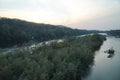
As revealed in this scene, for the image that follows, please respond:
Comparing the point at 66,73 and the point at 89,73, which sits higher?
the point at 66,73

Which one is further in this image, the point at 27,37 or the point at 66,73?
the point at 27,37

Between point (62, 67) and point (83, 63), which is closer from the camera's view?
point (62, 67)

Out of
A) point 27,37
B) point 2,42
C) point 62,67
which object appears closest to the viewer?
point 62,67

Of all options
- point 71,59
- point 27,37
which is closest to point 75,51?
point 71,59

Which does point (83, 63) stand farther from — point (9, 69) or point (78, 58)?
point (9, 69)

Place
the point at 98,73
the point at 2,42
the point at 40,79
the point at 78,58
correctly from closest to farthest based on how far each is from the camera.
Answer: the point at 40,79 < the point at 78,58 < the point at 98,73 < the point at 2,42

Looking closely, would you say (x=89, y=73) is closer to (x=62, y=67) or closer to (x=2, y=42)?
(x=62, y=67)

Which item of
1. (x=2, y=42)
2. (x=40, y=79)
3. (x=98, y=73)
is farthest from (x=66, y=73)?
(x=2, y=42)

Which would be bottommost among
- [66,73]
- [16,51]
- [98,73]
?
[98,73]

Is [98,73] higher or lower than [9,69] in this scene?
lower
